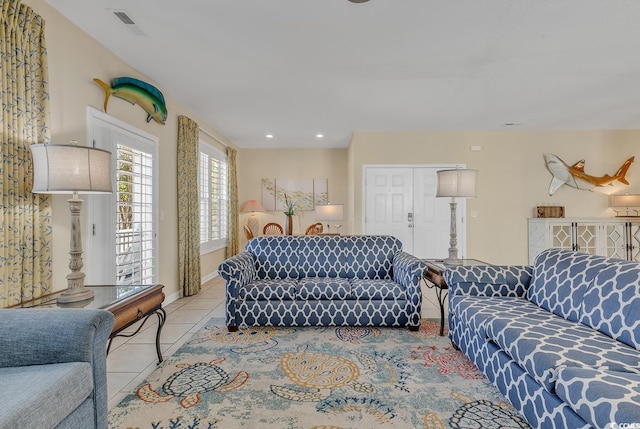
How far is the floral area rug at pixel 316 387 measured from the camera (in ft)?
5.59

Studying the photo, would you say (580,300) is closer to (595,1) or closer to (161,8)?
(595,1)

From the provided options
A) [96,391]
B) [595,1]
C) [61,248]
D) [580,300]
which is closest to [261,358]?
[96,391]

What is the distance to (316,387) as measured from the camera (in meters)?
2.02

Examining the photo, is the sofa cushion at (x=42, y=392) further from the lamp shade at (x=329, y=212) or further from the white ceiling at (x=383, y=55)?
the lamp shade at (x=329, y=212)

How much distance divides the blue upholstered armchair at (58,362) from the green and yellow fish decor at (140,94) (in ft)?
7.25

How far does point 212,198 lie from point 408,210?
11.9 ft

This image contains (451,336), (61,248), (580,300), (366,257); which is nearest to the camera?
(580,300)

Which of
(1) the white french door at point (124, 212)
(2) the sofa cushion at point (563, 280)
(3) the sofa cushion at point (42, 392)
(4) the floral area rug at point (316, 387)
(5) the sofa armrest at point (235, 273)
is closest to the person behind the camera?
(3) the sofa cushion at point (42, 392)

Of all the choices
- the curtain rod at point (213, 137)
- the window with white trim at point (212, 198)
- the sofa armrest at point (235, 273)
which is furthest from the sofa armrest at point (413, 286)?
the curtain rod at point (213, 137)

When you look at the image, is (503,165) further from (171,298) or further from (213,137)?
(171,298)

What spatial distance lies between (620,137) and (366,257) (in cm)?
562

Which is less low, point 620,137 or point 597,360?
point 620,137

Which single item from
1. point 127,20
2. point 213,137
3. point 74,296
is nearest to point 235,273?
point 74,296

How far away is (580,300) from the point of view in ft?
6.33
